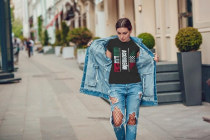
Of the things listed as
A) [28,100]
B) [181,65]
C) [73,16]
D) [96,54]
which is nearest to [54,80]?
[28,100]

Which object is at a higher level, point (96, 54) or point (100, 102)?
point (96, 54)

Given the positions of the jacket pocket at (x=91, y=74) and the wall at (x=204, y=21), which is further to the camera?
the wall at (x=204, y=21)

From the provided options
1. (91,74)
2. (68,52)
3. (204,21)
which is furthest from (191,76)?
(68,52)

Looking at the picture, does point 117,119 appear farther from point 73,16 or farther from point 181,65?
point 73,16

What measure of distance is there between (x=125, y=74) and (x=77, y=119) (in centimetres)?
340

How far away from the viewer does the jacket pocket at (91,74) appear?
17.5ft

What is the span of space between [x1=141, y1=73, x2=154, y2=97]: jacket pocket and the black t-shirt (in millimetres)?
172

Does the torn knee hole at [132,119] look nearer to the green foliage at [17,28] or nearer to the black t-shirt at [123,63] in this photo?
the black t-shirt at [123,63]

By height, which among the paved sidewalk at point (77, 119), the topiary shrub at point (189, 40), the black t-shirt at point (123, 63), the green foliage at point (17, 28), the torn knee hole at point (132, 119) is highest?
the green foliage at point (17, 28)

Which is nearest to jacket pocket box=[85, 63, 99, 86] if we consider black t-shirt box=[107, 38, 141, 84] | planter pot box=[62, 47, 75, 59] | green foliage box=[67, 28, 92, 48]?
black t-shirt box=[107, 38, 141, 84]

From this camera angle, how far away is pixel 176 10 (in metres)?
12.8

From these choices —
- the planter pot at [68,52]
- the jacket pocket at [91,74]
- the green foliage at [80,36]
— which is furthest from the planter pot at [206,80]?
the planter pot at [68,52]

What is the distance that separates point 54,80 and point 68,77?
2.77 feet

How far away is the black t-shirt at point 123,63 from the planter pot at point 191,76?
4311 mm
